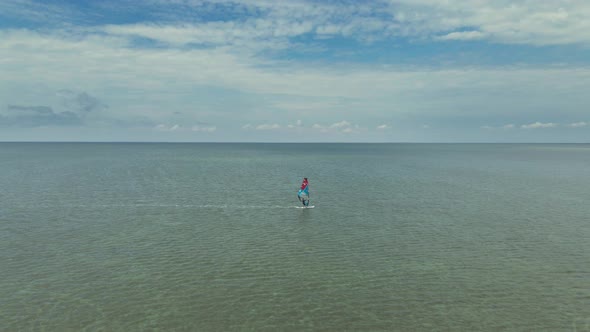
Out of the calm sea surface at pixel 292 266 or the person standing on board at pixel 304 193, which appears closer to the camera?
the calm sea surface at pixel 292 266

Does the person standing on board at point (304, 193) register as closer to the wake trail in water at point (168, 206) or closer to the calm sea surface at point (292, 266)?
the wake trail in water at point (168, 206)

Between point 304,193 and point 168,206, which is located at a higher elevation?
point 304,193

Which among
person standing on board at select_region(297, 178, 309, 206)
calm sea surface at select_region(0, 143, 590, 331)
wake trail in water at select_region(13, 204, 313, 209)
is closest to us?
calm sea surface at select_region(0, 143, 590, 331)

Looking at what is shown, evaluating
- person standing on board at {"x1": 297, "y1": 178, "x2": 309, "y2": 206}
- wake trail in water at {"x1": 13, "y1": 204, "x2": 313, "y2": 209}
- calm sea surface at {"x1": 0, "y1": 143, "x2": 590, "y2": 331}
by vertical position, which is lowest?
calm sea surface at {"x1": 0, "y1": 143, "x2": 590, "y2": 331}

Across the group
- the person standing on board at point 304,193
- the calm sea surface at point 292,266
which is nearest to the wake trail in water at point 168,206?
the calm sea surface at point 292,266

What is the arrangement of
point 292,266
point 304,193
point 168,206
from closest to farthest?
point 292,266 < point 304,193 < point 168,206

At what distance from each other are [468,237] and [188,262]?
29111mm

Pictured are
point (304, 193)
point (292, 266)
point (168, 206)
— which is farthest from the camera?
point (168, 206)

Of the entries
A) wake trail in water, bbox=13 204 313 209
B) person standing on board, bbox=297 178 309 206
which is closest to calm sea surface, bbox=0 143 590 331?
wake trail in water, bbox=13 204 313 209

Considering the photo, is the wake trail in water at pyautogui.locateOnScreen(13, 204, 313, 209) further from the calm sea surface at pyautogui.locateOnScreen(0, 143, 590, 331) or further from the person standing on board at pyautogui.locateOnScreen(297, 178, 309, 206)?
the person standing on board at pyautogui.locateOnScreen(297, 178, 309, 206)

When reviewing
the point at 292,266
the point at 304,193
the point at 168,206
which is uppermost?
the point at 304,193

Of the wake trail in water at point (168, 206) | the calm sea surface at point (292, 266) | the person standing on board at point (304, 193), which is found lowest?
the calm sea surface at point (292, 266)

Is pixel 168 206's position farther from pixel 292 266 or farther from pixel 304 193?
pixel 292 266

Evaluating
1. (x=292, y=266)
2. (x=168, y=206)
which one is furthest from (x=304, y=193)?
(x=292, y=266)
